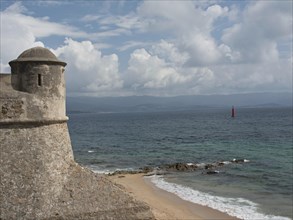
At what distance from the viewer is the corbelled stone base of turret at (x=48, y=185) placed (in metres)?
13.7

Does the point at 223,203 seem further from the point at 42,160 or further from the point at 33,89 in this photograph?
the point at 33,89

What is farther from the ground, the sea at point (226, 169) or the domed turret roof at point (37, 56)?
the domed turret roof at point (37, 56)

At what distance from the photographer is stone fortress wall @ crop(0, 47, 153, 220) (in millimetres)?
13797

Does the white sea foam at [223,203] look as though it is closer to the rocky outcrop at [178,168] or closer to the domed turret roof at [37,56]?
the rocky outcrop at [178,168]

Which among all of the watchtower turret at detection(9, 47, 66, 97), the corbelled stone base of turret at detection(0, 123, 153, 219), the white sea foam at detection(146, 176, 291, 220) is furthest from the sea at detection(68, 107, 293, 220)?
the watchtower turret at detection(9, 47, 66, 97)

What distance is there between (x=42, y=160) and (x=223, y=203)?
15860 mm

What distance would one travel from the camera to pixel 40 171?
46.9 feet

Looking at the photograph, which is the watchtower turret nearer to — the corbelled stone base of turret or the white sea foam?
the corbelled stone base of turret

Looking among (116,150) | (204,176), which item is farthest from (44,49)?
(116,150)

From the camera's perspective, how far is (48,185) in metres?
14.3

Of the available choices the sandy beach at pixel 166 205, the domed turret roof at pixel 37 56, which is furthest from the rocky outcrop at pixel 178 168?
the domed turret roof at pixel 37 56

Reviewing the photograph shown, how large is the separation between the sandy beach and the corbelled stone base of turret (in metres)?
6.30

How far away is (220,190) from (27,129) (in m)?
19.9

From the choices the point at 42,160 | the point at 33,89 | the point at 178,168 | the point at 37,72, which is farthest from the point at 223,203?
the point at 37,72
